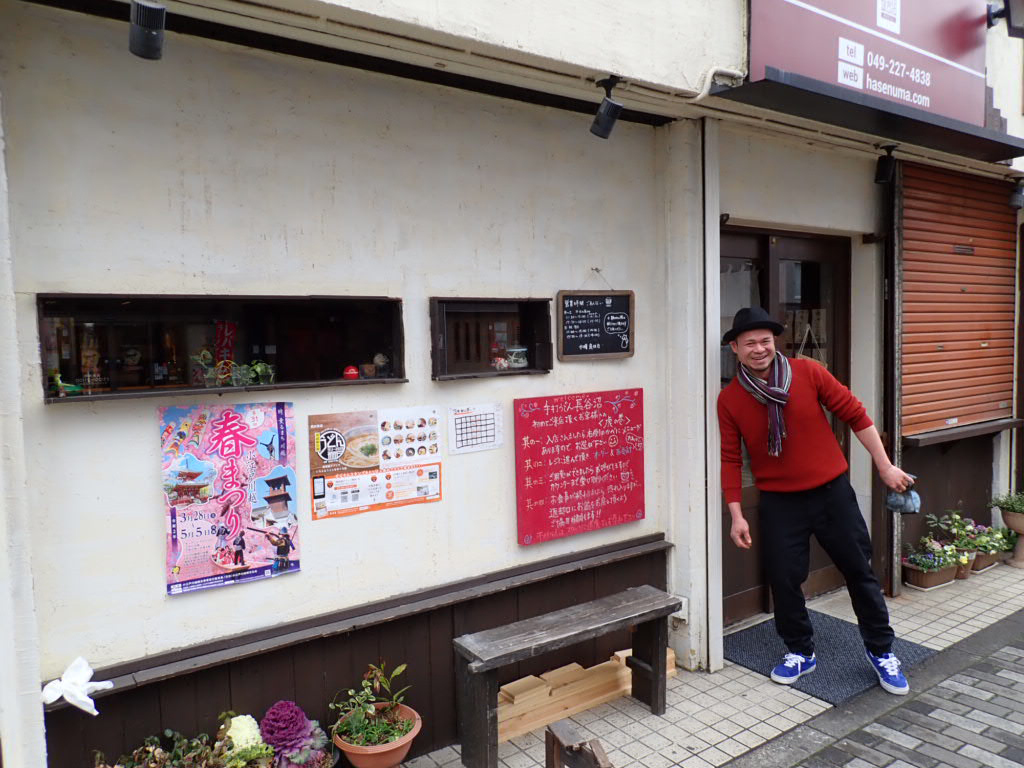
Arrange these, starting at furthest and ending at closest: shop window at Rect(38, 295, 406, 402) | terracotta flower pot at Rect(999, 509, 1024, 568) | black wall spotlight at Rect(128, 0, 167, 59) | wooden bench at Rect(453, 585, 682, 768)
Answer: terracotta flower pot at Rect(999, 509, 1024, 568)
wooden bench at Rect(453, 585, 682, 768)
shop window at Rect(38, 295, 406, 402)
black wall spotlight at Rect(128, 0, 167, 59)

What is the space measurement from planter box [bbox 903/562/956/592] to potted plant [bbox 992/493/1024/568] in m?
1.16

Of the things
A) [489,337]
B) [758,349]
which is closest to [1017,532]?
[758,349]

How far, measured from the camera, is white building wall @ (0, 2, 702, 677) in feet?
10.00

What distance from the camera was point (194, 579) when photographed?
3385 millimetres

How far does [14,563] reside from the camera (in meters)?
2.80

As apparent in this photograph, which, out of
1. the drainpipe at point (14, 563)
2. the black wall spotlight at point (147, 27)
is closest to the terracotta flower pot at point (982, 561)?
the drainpipe at point (14, 563)

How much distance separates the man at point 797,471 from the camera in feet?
15.6

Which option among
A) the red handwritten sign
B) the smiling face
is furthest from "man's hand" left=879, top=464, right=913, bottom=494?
the red handwritten sign

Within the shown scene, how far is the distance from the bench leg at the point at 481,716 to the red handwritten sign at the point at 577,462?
87cm

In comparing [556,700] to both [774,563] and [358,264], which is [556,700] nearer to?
[774,563]

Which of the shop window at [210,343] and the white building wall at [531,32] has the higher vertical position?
the white building wall at [531,32]

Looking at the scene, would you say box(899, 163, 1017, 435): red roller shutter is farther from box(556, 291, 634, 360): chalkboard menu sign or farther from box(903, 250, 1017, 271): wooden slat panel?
box(556, 291, 634, 360): chalkboard menu sign

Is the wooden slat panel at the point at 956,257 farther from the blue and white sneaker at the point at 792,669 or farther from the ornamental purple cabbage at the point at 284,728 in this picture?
the ornamental purple cabbage at the point at 284,728

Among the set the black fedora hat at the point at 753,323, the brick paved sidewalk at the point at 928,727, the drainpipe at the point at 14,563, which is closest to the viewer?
the drainpipe at the point at 14,563
